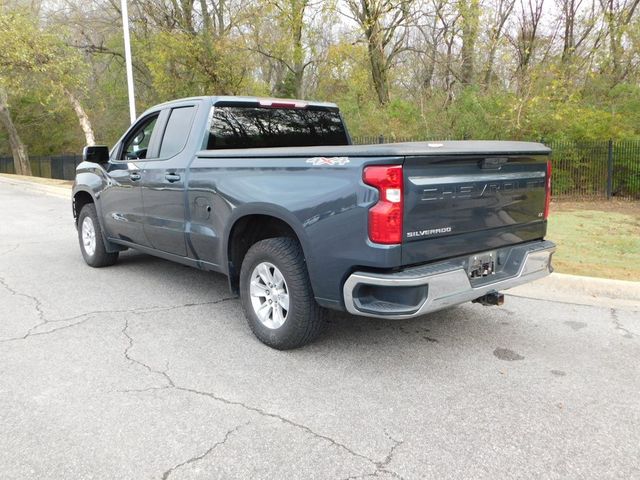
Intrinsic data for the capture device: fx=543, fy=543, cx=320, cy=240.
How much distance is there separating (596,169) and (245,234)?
1123 cm

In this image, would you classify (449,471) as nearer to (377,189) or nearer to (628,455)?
(628,455)

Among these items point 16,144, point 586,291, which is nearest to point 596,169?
point 586,291

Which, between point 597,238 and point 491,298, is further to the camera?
point 597,238

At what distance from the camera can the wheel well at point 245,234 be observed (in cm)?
424

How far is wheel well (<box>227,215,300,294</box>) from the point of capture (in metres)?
4.24

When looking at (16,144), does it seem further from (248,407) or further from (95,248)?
(248,407)

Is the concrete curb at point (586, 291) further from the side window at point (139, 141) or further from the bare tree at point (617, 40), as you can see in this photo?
the bare tree at point (617, 40)

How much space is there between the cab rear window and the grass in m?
2.99

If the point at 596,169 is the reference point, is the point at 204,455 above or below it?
below

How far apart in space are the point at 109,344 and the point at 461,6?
14283mm

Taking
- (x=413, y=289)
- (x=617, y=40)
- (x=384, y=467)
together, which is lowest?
(x=384, y=467)

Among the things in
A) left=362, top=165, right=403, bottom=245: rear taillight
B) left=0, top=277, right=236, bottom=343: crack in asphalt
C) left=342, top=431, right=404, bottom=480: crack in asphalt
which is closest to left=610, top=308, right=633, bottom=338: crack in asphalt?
left=362, top=165, right=403, bottom=245: rear taillight

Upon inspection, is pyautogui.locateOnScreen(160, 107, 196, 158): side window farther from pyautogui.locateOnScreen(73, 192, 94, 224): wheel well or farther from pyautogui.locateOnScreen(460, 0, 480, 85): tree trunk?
pyautogui.locateOnScreen(460, 0, 480, 85): tree trunk

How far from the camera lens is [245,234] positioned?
4.49 m
